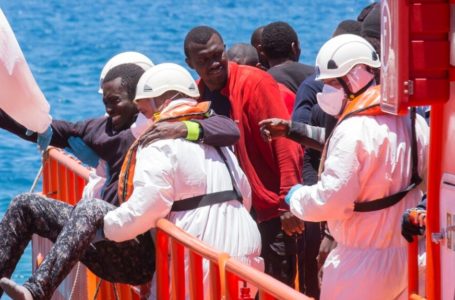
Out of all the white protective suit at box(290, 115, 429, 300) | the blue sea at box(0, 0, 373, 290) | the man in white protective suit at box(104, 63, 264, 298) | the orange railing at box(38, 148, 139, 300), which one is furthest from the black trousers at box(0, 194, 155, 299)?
the blue sea at box(0, 0, 373, 290)

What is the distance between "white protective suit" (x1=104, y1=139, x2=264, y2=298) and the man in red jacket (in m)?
1.02

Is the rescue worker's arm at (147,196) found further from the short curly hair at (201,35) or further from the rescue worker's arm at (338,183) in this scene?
the short curly hair at (201,35)

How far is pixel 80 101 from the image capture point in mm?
27625

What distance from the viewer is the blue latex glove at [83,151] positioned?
21.2ft

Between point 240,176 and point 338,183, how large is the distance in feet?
2.71

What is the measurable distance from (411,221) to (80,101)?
2361cm

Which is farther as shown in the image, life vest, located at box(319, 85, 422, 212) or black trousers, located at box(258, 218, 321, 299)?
black trousers, located at box(258, 218, 321, 299)

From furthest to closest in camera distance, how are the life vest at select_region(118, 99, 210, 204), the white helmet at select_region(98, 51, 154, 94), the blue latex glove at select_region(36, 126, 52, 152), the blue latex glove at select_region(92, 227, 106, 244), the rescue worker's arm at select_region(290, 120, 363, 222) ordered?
the white helmet at select_region(98, 51, 154, 94) < the blue latex glove at select_region(36, 126, 52, 152) < the blue latex glove at select_region(92, 227, 106, 244) < the life vest at select_region(118, 99, 210, 204) < the rescue worker's arm at select_region(290, 120, 363, 222)

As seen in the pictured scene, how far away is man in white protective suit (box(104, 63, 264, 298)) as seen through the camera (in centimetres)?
554

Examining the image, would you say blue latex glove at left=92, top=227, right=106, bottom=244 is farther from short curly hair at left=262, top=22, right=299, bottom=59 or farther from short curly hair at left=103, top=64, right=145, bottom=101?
short curly hair at left=262, top=22, right=299, bottom=59

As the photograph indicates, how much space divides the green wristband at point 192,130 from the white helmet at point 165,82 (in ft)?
0.76

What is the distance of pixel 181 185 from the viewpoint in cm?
559

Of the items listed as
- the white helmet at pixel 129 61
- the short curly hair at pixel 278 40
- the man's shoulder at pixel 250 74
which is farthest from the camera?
the short curly hair at pixel 278 40

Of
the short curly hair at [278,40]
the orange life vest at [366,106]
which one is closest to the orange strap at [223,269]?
the orange life vest at [366,106]
